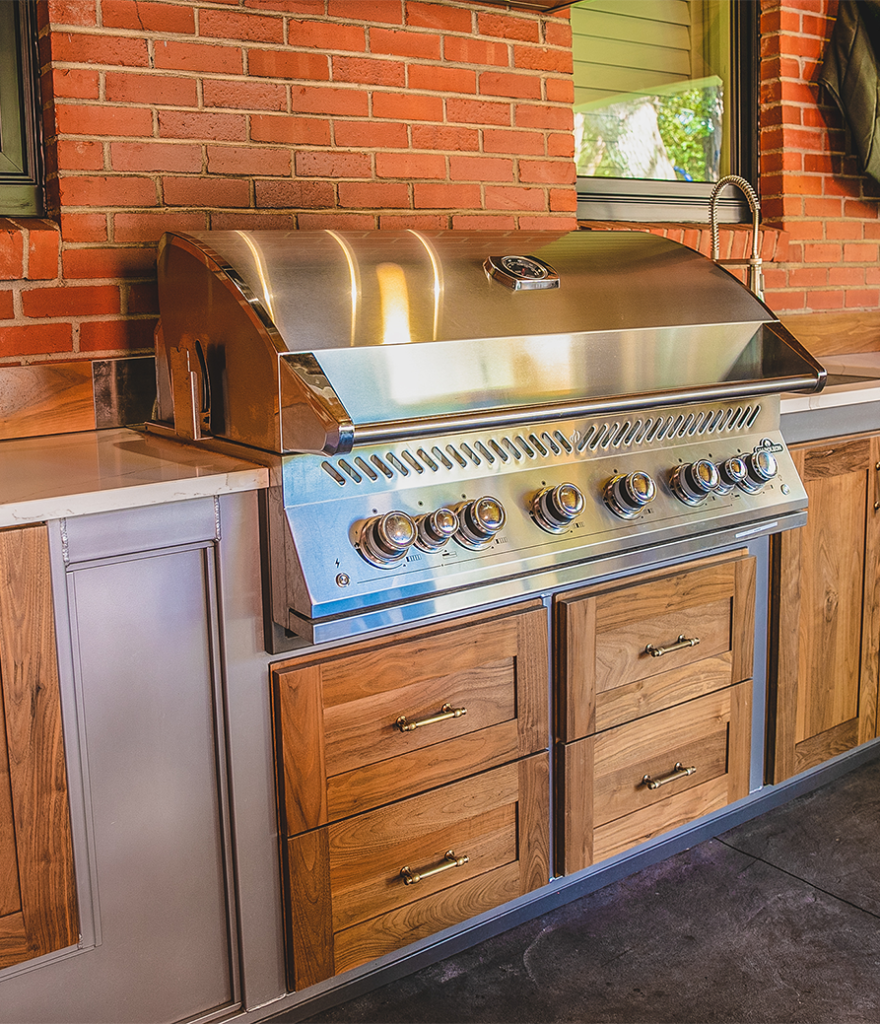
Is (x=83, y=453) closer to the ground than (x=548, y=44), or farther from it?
closer to the ground

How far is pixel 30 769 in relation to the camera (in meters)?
1.41

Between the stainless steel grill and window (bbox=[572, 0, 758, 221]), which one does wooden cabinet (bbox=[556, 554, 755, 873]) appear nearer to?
the stainless steel grill

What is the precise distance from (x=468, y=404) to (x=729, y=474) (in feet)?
1.93

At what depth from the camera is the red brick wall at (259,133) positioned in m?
1.93

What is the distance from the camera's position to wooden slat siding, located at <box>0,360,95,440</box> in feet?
6.22

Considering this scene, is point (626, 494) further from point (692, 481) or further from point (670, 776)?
point (670, 776)

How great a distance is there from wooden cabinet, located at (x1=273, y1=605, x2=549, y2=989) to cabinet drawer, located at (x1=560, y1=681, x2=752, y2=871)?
89 millimetres

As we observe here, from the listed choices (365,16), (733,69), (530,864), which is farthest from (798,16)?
(530,864)

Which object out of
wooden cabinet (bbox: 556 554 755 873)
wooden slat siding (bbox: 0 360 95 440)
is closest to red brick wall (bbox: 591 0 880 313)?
wooden cabinet (bbox: 556 554 755 873)

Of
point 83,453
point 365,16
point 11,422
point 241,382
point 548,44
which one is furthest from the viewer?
point 548,44

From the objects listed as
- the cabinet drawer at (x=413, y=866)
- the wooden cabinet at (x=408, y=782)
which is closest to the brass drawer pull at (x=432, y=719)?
the wooden cabinet at (x=408, y=782)

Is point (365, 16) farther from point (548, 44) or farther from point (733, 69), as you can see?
point (733, 69)

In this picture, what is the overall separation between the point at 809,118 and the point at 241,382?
238cm

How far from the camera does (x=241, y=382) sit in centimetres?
162
